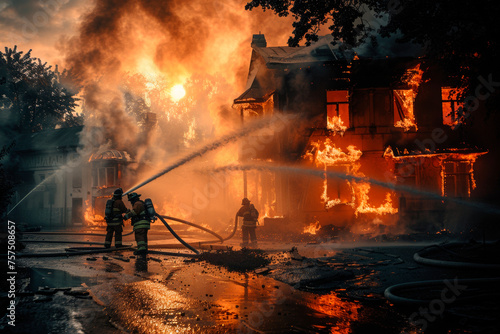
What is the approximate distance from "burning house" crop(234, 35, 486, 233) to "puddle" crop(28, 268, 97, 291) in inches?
491

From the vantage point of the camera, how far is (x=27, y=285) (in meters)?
7.16

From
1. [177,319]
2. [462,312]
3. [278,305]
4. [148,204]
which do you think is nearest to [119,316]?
[177,319]

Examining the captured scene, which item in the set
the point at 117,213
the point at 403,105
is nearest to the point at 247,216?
the point at 117,213

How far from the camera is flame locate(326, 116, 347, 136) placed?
65.0 feet

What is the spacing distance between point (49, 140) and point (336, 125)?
104 ft

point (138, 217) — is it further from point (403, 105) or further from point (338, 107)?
point (403, 105)

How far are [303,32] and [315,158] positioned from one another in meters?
9.26

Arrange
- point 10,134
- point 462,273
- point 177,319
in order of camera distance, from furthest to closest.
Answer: point 10,134, point 462,273, point 177,319

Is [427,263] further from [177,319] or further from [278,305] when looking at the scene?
[177,319]

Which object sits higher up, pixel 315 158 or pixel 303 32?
pixel 303 32

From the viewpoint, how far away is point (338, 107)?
66.3 ft

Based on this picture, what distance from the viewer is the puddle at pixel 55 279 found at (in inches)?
283

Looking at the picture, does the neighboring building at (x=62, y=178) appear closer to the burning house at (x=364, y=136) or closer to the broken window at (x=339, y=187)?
the burning house at (x=364, y=136)

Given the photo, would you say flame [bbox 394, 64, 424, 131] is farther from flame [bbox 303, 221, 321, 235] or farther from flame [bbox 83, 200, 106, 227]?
flame [bbox 83, 200, 106, 227]
